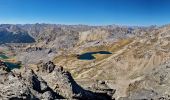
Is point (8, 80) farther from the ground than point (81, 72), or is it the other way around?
point (8, 80)

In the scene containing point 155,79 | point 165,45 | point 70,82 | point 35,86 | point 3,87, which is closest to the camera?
point 3,87

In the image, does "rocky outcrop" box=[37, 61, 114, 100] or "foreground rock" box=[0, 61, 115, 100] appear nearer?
"foreground rock" box=[0, 61, 115, 100]

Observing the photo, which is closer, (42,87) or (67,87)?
(42,87)

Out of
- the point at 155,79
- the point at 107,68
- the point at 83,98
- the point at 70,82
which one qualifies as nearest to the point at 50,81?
the point at 70,82

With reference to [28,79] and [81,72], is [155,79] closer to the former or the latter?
[28,79]

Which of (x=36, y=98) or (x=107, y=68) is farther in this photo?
(x=107, y=68)

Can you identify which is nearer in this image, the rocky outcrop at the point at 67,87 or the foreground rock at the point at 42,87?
the foreground rock at the point at 42,87

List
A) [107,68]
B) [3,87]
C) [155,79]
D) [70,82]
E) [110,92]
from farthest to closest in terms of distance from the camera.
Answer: [107,68], [155,79], [110,92], [70,82], [3,87]

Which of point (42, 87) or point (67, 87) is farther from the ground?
point (42, 87)
